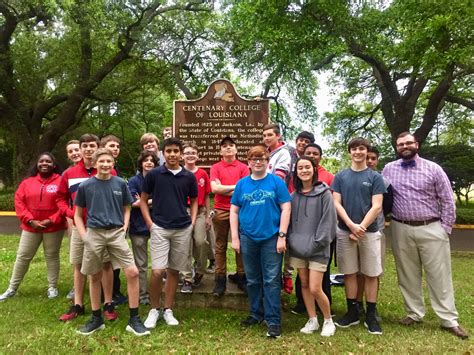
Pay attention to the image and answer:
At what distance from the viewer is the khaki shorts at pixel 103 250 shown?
4.11 metres

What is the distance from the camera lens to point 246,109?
6.36 m

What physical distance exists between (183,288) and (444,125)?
20748 mm

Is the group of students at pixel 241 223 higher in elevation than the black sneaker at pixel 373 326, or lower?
higher

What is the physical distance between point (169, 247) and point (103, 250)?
2.23 feet

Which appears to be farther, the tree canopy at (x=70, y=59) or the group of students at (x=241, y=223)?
the tree canopy at (x=70, y=59)

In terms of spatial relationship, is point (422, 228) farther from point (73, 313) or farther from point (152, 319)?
point (73, 313)

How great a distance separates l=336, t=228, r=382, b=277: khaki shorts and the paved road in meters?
6.50

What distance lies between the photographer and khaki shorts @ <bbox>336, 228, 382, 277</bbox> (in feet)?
14.0

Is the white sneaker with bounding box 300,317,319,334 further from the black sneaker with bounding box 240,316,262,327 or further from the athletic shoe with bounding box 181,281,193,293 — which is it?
the athletic shoe with bounding box 181,281,193,293

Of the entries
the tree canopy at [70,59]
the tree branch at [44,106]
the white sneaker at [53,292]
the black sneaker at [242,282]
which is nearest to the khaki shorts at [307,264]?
the black sneaker at [242,282]

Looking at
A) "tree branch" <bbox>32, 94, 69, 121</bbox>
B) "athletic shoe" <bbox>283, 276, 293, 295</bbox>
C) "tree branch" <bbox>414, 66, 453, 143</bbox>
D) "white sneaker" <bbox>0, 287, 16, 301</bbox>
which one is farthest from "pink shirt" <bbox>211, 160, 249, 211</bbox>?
"tree branch" <bbox>32, 94, 69, 121</bbox>

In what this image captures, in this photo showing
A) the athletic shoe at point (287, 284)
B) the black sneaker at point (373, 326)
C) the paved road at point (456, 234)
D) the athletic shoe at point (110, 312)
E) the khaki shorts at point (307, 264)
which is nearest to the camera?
the khaki shorts at point (307, 264)

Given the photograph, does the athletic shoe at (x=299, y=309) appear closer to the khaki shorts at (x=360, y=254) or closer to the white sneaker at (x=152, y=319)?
the khaki shorts at (x=360, y=254)

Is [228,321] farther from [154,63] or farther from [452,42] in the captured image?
[154,63]
